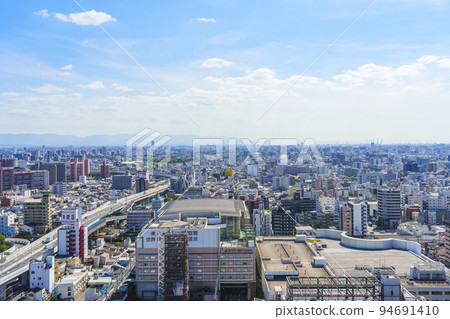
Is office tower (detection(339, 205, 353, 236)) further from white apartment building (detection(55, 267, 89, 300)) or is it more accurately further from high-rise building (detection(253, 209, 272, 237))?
white apartment building (detection(55, 267, 89, 300))

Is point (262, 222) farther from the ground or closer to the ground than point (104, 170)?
closer to the ground

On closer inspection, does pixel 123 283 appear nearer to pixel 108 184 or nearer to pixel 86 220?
pixel 86 220

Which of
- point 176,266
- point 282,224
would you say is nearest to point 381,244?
point 282,224

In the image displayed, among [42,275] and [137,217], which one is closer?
[42,275]

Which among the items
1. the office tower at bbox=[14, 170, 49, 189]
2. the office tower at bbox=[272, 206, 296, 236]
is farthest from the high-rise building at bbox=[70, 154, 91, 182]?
the office tower at bbox=[272, 206, 296, 236]

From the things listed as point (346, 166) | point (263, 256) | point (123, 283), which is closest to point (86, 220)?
point (123, 283)

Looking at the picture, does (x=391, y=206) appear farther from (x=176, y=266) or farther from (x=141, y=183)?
(x=141, y=183)
